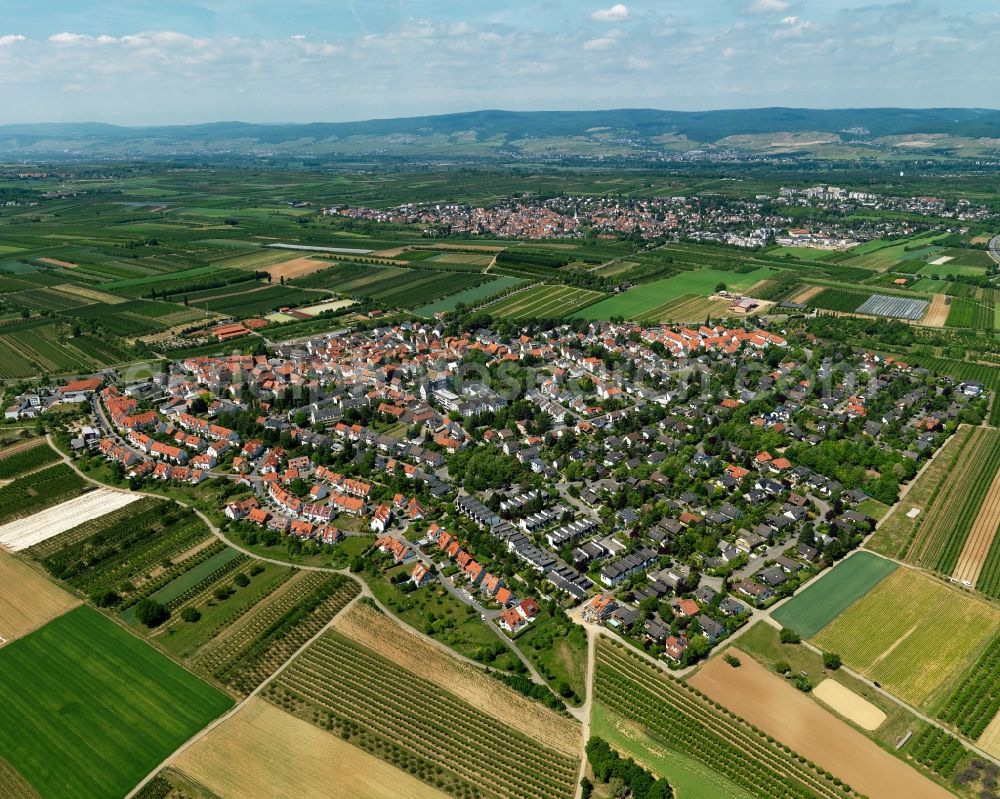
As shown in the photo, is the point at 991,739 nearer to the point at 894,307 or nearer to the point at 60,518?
the point at 60,518

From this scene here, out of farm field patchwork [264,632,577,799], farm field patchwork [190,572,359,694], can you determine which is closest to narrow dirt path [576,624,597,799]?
farm field patchwork [264,632,577,799]

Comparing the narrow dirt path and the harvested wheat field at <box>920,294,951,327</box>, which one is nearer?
the narrow dirt path

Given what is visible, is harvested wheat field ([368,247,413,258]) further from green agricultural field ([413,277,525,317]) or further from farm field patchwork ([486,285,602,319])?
farm field patchwork ([486,285,602,319])

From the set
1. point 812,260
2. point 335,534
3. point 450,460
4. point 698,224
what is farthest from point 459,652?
point 698,224

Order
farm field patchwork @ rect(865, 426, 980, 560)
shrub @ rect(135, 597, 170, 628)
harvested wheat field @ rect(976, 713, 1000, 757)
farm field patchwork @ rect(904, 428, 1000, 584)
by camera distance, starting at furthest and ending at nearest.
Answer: farm field patchwork @ rect(865, 426, 980, 560)
farm field patchwork @ rect(904, 428, 1000, 584)
shrub @ rect(135, 597, 170, 628)
harvested wheat field @ rect(976, 713, 1000, 757)

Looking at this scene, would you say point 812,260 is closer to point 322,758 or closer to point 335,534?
point 335,534

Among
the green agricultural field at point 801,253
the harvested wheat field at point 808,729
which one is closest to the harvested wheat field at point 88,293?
the harvested wheat field at point 808,729
